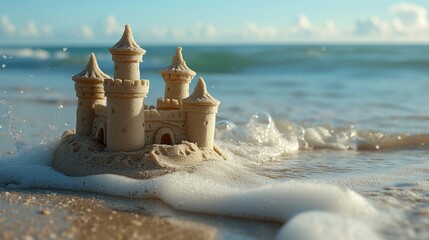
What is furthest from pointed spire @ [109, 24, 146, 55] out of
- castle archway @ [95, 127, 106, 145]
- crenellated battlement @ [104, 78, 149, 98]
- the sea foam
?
the sea foam

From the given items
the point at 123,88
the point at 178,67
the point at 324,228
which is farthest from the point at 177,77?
the point at 324,228

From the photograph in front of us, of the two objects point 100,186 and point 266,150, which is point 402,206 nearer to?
point 100,186

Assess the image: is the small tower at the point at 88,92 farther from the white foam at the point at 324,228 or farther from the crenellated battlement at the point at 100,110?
the white foam at the point at 324,228

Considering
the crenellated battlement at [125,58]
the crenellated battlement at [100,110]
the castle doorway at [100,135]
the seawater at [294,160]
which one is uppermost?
the crenellated battlement at [125,58]

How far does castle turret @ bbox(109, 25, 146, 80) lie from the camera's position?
22.1 ft

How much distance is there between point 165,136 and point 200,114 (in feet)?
1.75

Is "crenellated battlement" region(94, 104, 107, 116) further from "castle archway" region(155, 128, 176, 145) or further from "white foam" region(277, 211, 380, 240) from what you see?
"white foam" region(277, 211, 380, 240)

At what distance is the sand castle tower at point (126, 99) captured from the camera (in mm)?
6574

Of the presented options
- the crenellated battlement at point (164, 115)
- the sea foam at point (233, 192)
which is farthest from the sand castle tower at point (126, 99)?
the sea foam at point (233, 192)

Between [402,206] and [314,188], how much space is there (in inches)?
43.9

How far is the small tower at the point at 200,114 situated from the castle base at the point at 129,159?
0.14 m

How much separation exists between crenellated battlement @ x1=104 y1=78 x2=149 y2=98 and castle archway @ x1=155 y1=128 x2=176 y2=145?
600 mm

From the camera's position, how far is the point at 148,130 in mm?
6949

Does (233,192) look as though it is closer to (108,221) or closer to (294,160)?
(108,221)
